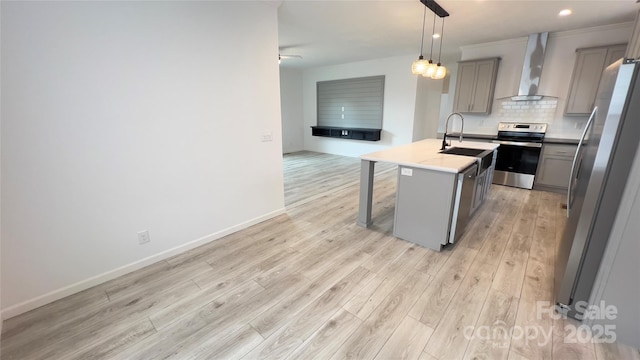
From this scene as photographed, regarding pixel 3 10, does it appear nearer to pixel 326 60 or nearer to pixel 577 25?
pixel 326 60

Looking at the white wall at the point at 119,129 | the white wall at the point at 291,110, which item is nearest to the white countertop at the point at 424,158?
the white wall at the point at 119,129

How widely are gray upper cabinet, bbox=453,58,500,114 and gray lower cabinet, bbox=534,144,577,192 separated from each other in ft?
3.97

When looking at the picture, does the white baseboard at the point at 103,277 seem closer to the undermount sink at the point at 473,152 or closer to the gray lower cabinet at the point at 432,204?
the gray lower cabinet at the point at 432,204

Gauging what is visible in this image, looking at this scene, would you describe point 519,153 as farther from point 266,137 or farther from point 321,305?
point 321,305

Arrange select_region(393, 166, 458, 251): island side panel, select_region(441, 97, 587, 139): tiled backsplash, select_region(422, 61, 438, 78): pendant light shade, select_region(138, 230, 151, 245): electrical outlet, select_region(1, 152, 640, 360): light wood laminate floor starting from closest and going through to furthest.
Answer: select_region(1, 152, 640, 360): light wood laminate floor < select_region(138, 230, 151, 245): electrical outlet < select_region(393, 166, 458, 251): island side panel < select_region(422, 61, 438, 78): pendant light shade < select_region(441, 97, 587, 139): tiled backsplash

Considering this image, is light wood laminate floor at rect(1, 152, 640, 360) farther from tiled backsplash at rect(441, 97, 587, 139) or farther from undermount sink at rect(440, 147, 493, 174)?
tiled backsplash at rect(441, 97, 587, 139)

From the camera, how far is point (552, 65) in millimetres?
4133

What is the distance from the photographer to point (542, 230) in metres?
2.89

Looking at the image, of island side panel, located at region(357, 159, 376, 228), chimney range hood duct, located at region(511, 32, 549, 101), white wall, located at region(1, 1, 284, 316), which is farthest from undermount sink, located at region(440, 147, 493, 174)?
white wall, located at region(1, 1, 284, 316)

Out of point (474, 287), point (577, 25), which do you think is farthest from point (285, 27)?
point (577, 25)

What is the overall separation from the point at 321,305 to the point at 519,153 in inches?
171

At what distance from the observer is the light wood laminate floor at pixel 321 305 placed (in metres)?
1.48

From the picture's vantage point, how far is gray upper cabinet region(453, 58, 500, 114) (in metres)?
4.54

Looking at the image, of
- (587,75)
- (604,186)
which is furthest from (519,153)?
(604,186)
